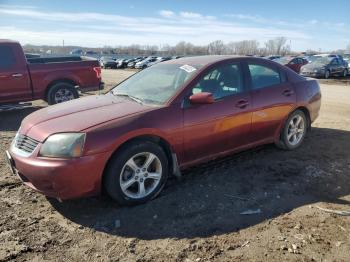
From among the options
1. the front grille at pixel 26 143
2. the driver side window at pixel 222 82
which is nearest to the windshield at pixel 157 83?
the driver side window at pixel 222 82

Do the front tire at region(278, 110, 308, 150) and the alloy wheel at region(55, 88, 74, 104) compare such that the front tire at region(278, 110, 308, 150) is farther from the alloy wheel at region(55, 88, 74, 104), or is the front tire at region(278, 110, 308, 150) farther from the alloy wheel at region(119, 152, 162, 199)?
the alloy wheel at region(55, 88, 74, 104)

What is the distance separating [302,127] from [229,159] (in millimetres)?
1558

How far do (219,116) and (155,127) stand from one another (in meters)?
0.99

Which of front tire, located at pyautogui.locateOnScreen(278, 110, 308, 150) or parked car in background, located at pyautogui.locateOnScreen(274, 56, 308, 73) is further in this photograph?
parked car in background, located at pyautogui.locateOnScreen(274, 56, 308, 73)

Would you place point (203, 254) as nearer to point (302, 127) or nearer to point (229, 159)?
point (229, 159)

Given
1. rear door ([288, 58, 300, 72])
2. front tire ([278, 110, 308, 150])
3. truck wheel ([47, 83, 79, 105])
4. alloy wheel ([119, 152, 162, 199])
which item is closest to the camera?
alloy wheel ([119, 152, 162, 199])

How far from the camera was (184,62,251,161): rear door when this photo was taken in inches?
175

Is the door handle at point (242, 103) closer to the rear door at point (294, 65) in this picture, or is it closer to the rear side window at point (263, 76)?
the rear side window at point (263, 76)

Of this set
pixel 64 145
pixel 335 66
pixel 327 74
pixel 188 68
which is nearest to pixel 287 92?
pixel 188 68

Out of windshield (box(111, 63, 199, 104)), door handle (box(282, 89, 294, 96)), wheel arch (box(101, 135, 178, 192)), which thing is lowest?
wheel arch (box(101, 135, 178, 192))

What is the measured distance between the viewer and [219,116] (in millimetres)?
4656

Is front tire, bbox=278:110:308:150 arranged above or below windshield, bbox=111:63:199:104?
below

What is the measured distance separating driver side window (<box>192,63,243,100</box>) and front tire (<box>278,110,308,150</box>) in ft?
4.05

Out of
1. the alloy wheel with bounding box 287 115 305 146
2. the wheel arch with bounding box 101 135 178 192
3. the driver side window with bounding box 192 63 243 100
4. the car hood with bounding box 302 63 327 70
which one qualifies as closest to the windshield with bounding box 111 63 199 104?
the driver side window with bounding box 192 63 243 100
